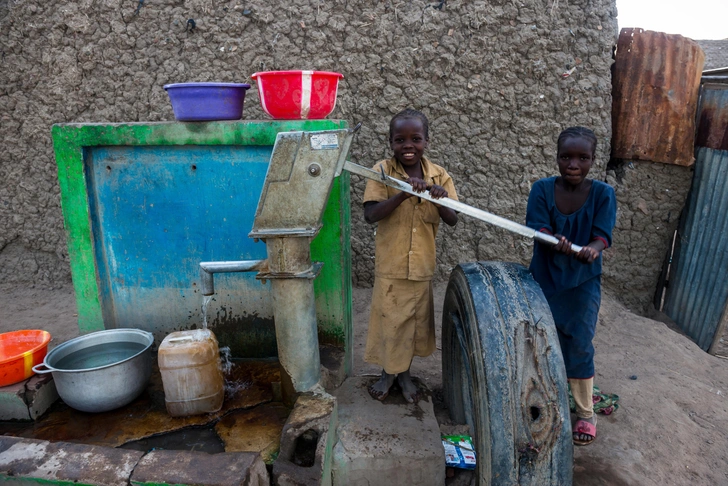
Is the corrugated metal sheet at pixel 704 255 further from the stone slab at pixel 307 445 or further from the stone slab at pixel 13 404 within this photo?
the stone slab at pixel 13 404

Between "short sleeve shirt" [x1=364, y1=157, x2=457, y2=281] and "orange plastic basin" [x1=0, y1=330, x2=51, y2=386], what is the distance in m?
1.60

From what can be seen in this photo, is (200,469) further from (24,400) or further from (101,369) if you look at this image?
(24,400)

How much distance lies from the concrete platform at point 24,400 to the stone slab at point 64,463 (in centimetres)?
32

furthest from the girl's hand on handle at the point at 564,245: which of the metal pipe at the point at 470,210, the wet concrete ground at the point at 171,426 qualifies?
the wet concrete ground at the point at 171,426

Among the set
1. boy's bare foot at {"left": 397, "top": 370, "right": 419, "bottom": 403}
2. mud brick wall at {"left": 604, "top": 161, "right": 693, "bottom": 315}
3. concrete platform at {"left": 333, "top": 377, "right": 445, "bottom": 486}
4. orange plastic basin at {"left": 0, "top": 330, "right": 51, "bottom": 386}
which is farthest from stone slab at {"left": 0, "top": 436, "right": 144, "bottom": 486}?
mud brick wall at {"left": 604, "top": 161, "right": 693, "bottom": 315}

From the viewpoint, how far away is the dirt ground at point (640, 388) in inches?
88.0

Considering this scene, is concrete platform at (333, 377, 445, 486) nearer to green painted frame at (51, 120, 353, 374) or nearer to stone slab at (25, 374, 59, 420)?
green painted frame at (51, 120, 353, 374)

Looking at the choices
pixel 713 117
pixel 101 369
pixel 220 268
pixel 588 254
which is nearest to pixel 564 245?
pixel 588 254

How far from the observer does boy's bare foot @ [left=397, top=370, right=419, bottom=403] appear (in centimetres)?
229

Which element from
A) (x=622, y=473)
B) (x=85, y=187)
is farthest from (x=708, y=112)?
(x=85, y=187)

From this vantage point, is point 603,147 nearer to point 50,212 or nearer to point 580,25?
point 580,25

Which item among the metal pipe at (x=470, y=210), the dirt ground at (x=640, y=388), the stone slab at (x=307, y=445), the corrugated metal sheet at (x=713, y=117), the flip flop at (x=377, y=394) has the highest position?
the corrugated metal sheet at (x=713, y=117)

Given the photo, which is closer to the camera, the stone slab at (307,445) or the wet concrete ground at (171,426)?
the stone slab at (307,445)

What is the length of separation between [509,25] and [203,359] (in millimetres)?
3090
